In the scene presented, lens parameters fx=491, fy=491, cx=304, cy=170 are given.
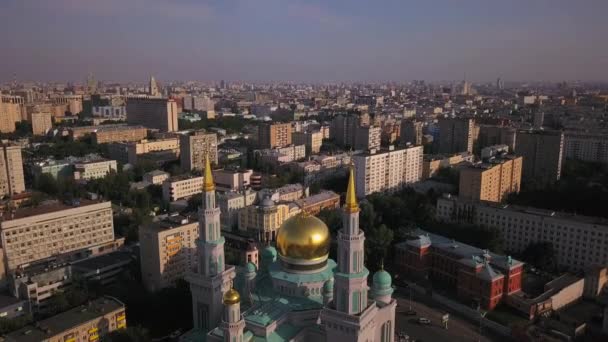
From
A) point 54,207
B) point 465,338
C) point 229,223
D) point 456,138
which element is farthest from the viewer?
point 456,138

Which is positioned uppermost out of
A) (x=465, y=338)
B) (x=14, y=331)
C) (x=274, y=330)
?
(x=274, y=330)

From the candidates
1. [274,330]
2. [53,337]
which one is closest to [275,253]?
[274,330]

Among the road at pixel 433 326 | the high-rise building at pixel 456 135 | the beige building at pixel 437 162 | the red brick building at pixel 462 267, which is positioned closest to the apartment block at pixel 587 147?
the high-rise building at pixel 456 135

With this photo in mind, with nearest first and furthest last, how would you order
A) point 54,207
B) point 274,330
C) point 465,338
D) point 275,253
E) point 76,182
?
point 274,330, point 275,253, point 465,338, point 54,207, point 76,182

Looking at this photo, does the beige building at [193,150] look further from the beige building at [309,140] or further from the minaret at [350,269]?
the minaret at [350,269]

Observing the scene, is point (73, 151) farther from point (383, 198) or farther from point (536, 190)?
point (536, 190)

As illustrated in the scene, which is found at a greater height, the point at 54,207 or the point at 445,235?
the point at 54,207
